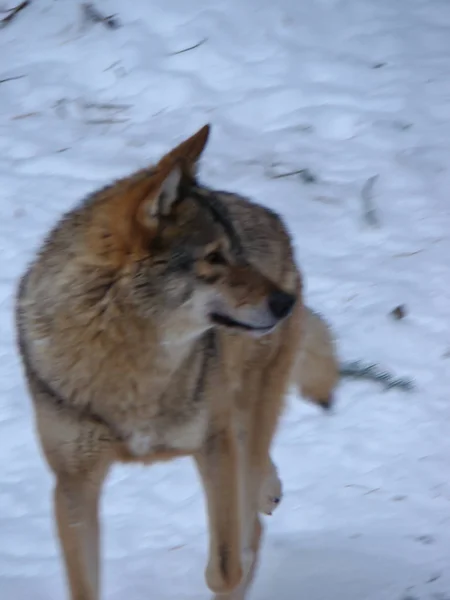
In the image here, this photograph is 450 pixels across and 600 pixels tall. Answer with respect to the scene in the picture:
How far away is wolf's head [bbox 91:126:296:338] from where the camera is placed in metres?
2.83

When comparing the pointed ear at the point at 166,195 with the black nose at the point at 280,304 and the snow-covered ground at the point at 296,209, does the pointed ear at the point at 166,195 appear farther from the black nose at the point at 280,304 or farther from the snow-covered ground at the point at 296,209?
the snow-covered ground at the point at 296,209

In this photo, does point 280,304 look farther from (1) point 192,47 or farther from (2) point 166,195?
(1) point 192,47

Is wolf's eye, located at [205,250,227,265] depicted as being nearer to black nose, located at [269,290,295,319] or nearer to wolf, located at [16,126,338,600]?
wolf, located at [16,126,338,600]

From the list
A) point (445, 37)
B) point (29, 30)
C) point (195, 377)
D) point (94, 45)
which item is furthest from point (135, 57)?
point (195, 377)

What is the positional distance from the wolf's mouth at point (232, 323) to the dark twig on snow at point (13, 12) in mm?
5051

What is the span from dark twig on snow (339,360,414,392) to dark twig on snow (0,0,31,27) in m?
3.88

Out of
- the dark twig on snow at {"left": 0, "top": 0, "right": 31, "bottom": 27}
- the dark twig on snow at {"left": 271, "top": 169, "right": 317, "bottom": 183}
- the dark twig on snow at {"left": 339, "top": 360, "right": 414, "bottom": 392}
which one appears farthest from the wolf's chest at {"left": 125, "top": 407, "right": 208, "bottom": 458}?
the dark twig on snow at {"left": 0, "top": 0, "right": 31, "bottom": 27}

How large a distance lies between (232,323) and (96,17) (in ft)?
16.1

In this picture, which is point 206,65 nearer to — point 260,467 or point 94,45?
point 94,45

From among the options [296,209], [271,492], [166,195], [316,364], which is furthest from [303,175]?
[166,195]

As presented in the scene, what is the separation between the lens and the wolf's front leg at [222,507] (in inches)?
131

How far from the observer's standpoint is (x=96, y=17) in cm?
738

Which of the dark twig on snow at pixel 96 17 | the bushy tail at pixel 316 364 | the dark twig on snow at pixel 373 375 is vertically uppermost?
the dark twig on snow at pixel 96 17

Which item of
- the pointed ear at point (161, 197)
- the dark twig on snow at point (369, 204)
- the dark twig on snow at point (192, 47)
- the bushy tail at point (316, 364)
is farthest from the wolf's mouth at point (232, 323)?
the dark twig on snow at point (192, 47)
